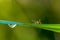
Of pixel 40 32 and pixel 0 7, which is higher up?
pixel 0 7

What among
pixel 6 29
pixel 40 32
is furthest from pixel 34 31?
pixel 6 29

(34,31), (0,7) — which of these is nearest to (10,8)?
(0,7)

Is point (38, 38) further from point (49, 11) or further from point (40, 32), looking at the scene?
point (49, 11)

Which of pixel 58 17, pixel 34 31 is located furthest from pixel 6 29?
pixel 58 17

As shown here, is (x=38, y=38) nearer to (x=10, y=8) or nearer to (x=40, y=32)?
(x=40, y=32)

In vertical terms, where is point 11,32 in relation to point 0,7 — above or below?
below
